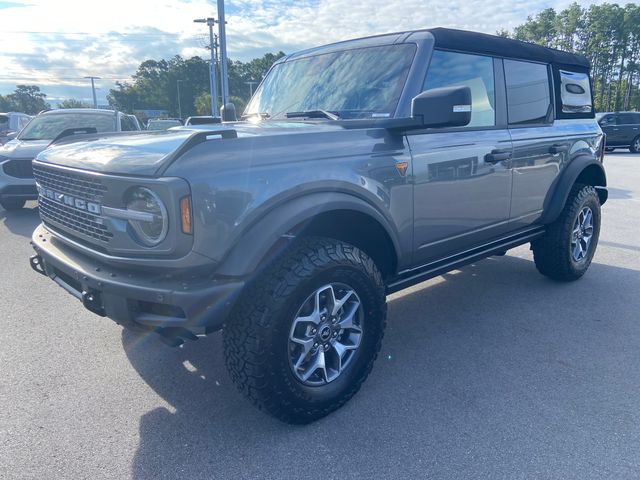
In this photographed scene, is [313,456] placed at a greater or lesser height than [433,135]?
lesser

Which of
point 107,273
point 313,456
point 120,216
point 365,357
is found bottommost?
point 313,456

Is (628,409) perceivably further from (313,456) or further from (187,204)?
(187,204)

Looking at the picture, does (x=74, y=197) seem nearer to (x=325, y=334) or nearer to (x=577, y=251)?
(x=325, y=334)

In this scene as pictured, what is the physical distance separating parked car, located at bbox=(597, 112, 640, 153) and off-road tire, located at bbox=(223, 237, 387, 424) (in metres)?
22.6

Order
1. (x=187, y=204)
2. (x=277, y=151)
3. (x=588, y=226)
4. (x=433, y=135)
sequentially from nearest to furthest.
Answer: (x=187, y=204)
(x=277, y=151)
(x=433, y=135)
(x=588, y=226)

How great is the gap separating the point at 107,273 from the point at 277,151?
1.00 m

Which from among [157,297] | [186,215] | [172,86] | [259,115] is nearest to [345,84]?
[259,115]

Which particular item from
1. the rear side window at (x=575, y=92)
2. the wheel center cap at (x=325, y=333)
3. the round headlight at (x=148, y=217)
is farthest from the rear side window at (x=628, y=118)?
the round headlight at (x=148, y=217)

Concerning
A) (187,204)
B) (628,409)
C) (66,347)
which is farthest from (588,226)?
(66,347)

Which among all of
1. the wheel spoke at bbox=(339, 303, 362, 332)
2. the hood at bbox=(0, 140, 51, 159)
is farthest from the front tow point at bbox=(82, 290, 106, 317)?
the hood at bbox=(0, 140, 51, 159)

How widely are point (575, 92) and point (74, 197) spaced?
4455 mm

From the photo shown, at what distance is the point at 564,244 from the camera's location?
456cm

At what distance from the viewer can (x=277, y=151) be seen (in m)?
2.42

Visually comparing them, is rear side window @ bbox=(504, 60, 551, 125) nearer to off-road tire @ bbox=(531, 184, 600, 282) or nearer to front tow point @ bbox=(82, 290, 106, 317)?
off-road tire @ bbox=(531, 184, 600, 282)
